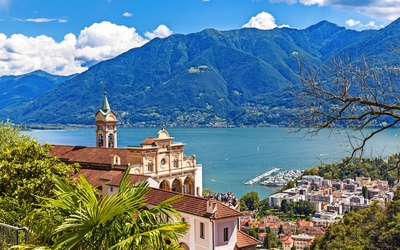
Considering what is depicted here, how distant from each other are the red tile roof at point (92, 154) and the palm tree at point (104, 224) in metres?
20.6

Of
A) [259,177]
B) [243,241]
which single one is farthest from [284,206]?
[243,241]

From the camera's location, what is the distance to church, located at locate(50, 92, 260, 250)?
16703 mm

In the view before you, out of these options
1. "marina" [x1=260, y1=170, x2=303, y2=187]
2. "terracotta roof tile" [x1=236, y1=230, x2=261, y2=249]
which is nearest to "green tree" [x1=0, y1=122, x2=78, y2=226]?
"terracotta roof tile" [x1=236, y1=230, x2=261, y2=249]

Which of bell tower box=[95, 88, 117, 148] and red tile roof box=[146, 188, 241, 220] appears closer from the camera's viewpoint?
red tile roof box=[146, 188, 241, 220]

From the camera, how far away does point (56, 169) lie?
13.7m

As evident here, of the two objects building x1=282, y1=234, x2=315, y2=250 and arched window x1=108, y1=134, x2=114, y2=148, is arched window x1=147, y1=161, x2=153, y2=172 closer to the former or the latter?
arched window x1=108, y1=134, x2=114, y2=148

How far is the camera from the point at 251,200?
77.2 metres

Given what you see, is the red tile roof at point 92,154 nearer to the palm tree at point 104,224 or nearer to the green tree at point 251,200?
the palm tree at point 104,224

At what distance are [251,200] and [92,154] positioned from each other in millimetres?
53473

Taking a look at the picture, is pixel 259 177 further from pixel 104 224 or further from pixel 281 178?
pixel 104 224

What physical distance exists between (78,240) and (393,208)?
38.5 meters

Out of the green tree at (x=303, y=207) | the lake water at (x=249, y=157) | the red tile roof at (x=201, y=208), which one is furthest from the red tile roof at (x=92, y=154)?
the green tree at (x=303, y=207)

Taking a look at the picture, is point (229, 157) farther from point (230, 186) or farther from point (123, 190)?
point (123, 190)

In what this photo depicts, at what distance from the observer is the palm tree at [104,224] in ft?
15.5
